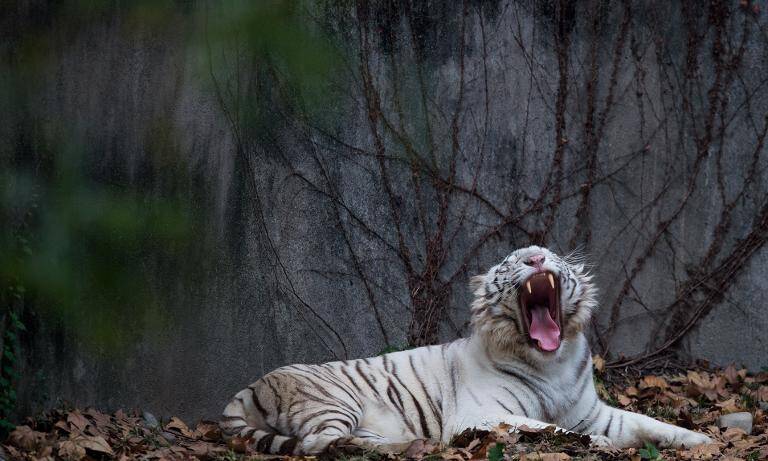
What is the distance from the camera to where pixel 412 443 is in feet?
14.3

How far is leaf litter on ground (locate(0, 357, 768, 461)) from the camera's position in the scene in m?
4.08

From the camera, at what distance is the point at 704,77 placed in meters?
6.60

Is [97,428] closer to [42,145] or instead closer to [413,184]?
[42,145]

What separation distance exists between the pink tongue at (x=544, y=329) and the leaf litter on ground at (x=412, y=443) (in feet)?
1.88

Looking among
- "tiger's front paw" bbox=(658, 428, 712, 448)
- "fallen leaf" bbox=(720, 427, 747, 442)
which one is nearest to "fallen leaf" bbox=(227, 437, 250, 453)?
"tiger's front paw" bbox=(658, 428, 712, 448)

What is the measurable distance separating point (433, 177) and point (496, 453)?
8.85 ft

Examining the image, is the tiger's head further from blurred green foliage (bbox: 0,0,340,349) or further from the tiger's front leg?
blurred green foliage (bbox: 0,0,340,349)

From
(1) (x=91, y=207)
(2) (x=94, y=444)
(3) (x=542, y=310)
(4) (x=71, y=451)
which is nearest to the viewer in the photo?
(1) (x=91, y=207)

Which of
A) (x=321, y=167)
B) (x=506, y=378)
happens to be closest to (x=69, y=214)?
(x=506, y=378)

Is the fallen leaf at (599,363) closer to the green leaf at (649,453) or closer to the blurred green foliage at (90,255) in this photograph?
the green leaf at (649,453)

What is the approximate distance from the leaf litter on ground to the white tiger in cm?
16

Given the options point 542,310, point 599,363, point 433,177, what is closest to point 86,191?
point 542,310

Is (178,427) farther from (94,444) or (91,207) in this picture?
(91,207)

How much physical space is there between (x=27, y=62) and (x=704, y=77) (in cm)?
549
